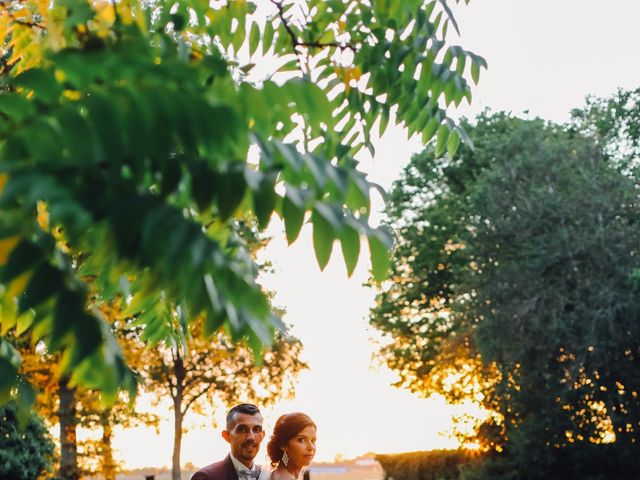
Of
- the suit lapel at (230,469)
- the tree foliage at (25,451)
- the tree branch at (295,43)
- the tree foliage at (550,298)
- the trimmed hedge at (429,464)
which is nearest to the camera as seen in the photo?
the tree branch at (295,43)

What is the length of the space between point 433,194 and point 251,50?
37.3 m

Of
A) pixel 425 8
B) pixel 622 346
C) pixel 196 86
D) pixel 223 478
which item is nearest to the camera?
pixel 196 86

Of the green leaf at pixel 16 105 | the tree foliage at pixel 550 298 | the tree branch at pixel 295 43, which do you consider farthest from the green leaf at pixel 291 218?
the tree foliage at pixel 550 298

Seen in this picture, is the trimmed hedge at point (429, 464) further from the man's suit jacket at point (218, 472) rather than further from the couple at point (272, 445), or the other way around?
the man's suit jacket at point (218, 472)

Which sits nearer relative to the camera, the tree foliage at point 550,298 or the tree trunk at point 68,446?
the tree trunk at point 68,446

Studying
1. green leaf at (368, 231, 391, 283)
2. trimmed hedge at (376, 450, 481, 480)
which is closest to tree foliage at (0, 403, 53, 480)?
green leaf at (368, 231, 391, 283)

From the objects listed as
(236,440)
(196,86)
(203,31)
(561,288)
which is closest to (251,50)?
(203,31)

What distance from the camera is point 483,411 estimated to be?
1460 inches

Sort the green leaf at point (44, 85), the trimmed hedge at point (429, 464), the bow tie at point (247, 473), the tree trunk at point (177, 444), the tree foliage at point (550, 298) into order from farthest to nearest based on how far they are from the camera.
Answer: the trimmed hedge at point (429, 464) → the tree trunk at point (177, 444) → the tree foliage at point (550, 298) → the bow tie at point (247, 473) → the green leaf at point (44, 85)

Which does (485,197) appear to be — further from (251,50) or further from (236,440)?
(251,50)

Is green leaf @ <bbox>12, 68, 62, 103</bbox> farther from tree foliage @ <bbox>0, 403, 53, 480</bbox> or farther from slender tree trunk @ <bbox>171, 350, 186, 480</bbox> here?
slender tree trunk @ <bbox>171, 350, 186, 480</bbox>

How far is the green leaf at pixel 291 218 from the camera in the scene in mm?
2264

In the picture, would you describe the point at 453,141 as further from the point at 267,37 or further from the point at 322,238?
the point at 322,238

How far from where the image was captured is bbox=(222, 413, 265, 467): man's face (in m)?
7.07
